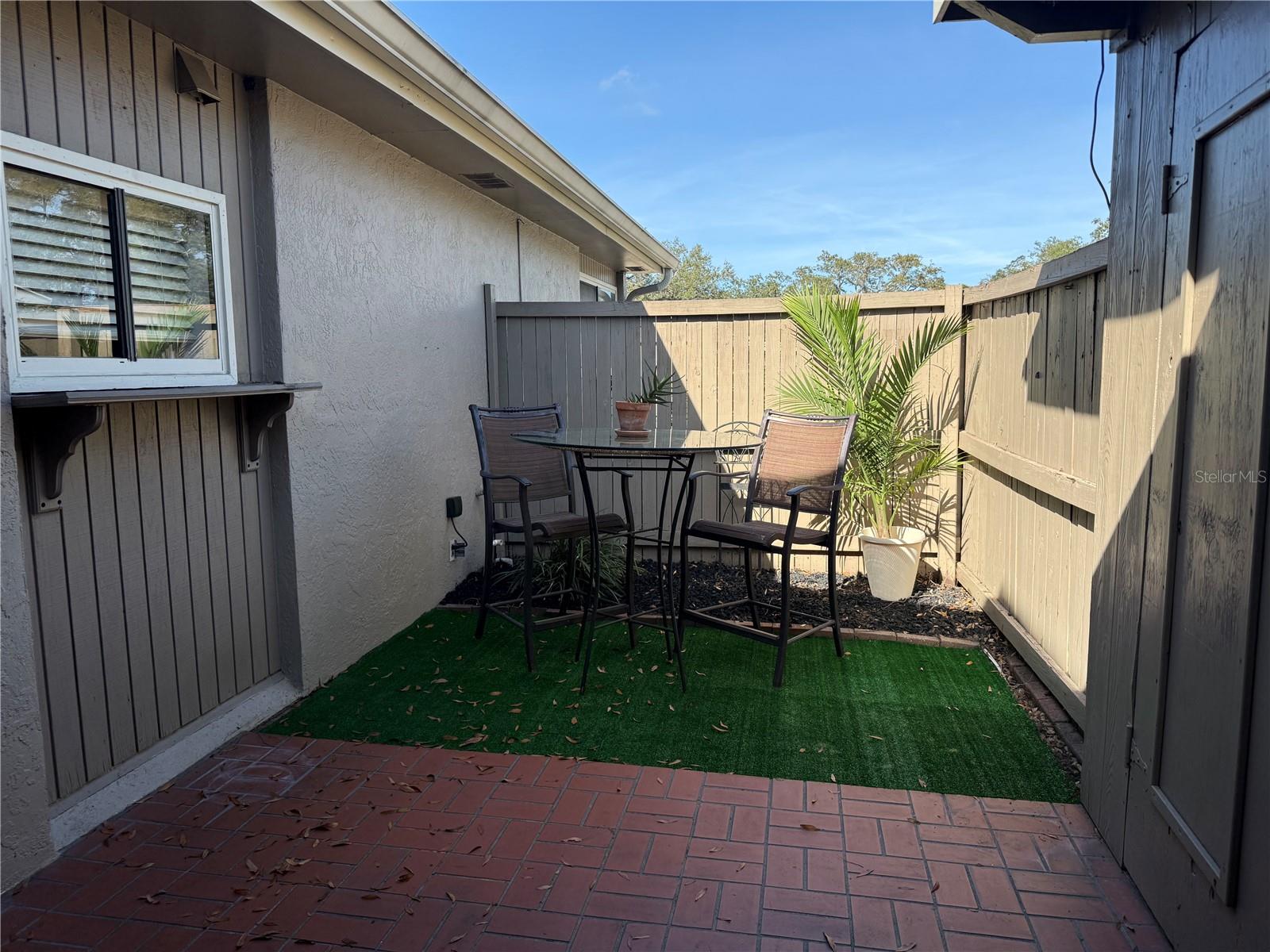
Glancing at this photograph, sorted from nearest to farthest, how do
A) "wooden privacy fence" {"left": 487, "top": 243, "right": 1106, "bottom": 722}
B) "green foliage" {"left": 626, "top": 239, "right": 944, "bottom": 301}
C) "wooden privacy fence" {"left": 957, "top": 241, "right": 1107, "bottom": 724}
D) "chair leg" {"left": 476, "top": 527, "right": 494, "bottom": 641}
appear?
"wooden privacy fence" {"left": 957, "top": 241, "right": 1107, "bottom": 724} → "wooden privacy fence" {"left": 487, "top": 243, "right": 1106, "bottom": 722} → "chair leg" {"left": 476, "top": 527, "right": 494, "bottom": 641} → "green foliage" {"left": 626, "top": 239, "right": 944, "bottom": 301}

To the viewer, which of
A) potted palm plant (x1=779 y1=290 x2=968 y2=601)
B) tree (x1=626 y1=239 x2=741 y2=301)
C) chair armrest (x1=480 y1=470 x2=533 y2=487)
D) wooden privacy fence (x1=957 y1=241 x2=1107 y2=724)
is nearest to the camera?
wooden privacy fence (x1=957 y1=241 x2=1107 y2=724)

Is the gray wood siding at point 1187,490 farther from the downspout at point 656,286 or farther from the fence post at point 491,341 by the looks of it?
the downspout at point 656,286

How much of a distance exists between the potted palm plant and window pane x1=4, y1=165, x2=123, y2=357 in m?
3.43

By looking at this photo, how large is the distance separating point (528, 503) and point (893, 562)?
2.02 meters

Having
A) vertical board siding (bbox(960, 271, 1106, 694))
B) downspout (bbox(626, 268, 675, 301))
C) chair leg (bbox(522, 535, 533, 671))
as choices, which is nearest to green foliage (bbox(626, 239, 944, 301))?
downspout (bbox(626, 268, 675, 301))

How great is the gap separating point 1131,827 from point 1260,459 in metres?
1.12

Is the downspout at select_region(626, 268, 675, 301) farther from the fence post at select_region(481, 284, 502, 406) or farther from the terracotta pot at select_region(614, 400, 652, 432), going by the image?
the terracotta pot at select_region(614, 400, 652, 432)

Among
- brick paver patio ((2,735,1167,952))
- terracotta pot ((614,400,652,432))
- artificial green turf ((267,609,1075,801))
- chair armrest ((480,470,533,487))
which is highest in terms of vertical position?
terracotta pot ((614,400,652,432))

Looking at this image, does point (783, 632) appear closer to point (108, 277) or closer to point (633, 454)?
point (633, 454)

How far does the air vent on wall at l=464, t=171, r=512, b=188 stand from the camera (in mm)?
4668

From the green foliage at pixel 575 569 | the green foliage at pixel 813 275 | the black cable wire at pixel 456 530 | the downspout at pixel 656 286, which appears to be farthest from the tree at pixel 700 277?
the green foliage at pixel 575 569

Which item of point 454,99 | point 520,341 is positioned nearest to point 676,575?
point 520,341

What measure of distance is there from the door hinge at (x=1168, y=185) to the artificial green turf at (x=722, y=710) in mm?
1735

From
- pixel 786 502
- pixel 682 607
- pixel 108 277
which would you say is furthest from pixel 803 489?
pixel 108 277
